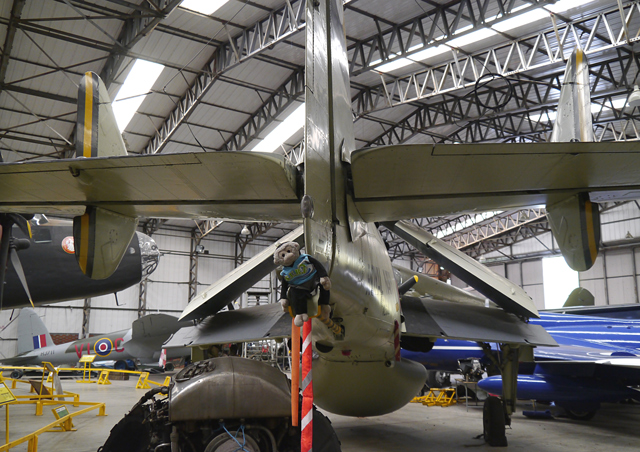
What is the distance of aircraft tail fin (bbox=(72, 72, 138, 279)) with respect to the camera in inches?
158

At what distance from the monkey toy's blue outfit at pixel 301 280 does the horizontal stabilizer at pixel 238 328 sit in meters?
3.31

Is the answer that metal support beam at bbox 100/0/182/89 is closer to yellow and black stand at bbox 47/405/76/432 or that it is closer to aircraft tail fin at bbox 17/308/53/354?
yellow and black stand at bbox 47/405/76/432

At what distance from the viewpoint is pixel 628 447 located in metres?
7.14

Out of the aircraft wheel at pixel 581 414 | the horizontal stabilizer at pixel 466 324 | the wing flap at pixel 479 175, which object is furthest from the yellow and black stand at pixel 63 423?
the aircraft wheel at pixel 581 414

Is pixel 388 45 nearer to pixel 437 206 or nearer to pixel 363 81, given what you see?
pixel 363 81

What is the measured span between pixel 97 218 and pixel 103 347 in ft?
65.6

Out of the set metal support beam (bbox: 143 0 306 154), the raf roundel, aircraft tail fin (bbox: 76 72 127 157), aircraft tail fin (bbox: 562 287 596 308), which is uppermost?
metal support beam (bbox: 143 0 306 154)

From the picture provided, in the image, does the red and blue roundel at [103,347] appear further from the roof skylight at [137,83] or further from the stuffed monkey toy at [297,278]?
the stuffed monkey toy at [297,278]

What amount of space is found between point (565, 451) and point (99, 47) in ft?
45.1

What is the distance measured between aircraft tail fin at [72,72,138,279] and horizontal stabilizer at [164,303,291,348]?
7.07ft

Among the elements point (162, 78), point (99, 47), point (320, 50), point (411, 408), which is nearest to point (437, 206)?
point (320, 50)

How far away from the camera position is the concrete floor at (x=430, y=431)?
22.8 ft

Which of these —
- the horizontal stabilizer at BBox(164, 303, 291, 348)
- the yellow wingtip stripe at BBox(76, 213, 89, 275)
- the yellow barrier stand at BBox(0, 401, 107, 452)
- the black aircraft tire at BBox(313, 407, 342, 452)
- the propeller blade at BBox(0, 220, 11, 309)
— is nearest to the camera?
the black aircraft tire at BBox(313, 407, 342, 452)

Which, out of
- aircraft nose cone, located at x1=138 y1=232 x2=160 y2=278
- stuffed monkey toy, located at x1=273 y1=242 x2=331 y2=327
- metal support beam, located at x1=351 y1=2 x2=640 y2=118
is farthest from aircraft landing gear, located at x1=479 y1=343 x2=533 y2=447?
metal support beam, located at x1=351 y1=2 x2=640 y2=118
